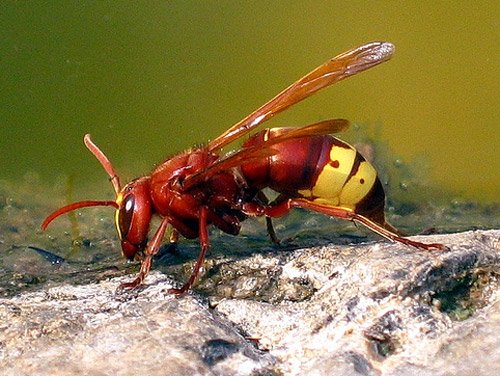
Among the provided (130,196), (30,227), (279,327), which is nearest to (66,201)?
(30,227)

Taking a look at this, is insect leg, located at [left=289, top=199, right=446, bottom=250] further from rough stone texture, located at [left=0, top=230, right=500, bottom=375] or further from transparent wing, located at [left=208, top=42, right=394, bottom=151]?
transparent wing, located at [left=208, top=42, right=394, bottom=151]

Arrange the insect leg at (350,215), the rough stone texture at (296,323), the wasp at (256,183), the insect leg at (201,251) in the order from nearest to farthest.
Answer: the rough stone texture at (296,323)
the insect leg at (201,251)
the insect leg at (350,215)
the wasp at (256,183)

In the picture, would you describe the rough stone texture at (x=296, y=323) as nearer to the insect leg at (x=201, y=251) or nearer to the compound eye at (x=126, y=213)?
the insect leg at (x=201, y=251)

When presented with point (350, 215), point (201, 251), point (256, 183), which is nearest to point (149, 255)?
point (201, 251)

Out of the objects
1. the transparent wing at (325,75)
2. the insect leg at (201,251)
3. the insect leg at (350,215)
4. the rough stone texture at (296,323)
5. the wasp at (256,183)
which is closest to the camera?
the rough stone texture at (296,323)

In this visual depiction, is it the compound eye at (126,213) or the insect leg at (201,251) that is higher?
the compound eye at (126,213)

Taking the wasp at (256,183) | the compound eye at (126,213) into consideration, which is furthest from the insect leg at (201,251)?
the compound eye at (126,213)

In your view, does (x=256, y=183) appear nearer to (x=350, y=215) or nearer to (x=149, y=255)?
(x=350, y=215)
